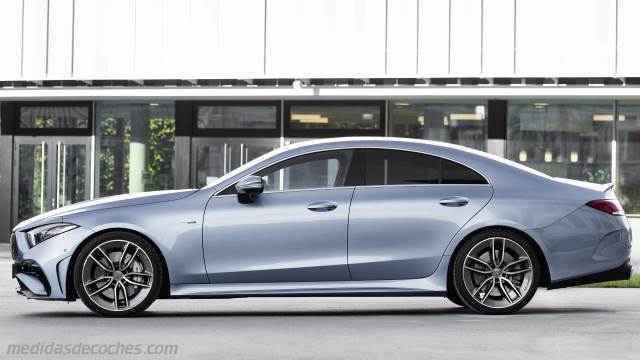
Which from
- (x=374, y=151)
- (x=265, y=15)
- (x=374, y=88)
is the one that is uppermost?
(x=265, y=15)

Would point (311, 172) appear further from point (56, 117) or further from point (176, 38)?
point (56, 117)

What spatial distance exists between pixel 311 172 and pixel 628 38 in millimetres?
13686

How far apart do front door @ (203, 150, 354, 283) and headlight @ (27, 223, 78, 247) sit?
3.98 feet

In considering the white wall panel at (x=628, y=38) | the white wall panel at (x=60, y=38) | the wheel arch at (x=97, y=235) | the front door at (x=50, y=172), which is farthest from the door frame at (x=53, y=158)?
the wheel arch at (x=97, y=235)

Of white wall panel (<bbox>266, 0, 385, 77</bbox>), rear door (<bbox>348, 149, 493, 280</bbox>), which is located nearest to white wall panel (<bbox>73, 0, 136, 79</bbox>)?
white wall panel (<bbox>266, 0, 385, 77</bbox>)

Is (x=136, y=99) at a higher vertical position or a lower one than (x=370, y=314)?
higher

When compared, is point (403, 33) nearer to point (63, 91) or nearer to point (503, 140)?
point (503, 140)

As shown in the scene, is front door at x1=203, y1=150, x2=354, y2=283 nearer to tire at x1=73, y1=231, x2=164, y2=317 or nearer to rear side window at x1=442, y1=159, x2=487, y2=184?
tire at x1=73, y1=231, x2=164, y2=317

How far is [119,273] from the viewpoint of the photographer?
32.8 ft

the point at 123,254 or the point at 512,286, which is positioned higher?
the point at 123,254

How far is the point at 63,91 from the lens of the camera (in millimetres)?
24344

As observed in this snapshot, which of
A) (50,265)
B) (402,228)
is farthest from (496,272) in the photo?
(50,265)

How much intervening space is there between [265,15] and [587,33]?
20.6 feet

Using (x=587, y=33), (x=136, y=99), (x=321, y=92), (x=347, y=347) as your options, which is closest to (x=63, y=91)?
(x=136, y=99)
